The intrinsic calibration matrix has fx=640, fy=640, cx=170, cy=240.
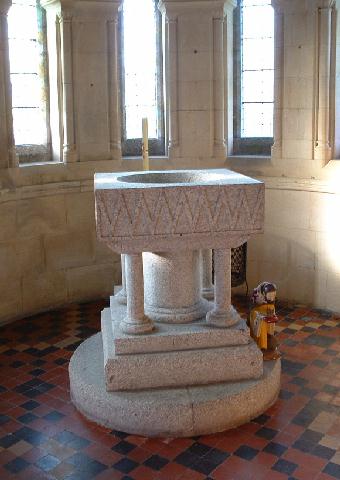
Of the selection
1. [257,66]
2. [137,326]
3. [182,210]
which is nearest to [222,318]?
[137,326]

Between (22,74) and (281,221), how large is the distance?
3.13 m

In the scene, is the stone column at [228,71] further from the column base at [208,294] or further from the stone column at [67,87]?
the column base at [208,294]

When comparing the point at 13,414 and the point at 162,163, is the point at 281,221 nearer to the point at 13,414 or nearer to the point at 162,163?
the point at 162,163

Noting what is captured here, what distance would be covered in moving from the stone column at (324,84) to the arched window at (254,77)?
0.79 m

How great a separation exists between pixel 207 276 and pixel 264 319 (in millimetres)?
724

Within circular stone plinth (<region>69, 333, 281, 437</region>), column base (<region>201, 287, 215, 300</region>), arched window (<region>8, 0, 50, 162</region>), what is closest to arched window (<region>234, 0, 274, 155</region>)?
arched window (<region>8, 0, 50, 162</region>)

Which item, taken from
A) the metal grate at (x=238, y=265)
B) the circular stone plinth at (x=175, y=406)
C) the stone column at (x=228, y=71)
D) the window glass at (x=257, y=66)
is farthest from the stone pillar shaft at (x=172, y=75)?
the circular stone plinth at (x=175, y=406)

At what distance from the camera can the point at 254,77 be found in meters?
7.10

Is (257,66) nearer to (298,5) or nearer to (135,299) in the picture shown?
(298,5)

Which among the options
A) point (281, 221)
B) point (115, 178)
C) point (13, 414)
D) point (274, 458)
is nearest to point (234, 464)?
point (274, 458)

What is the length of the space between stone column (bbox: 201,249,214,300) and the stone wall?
1803mm

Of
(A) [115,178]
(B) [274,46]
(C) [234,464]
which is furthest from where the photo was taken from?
(B) [274,46]

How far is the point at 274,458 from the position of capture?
12.5ft

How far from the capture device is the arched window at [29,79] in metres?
6.61
